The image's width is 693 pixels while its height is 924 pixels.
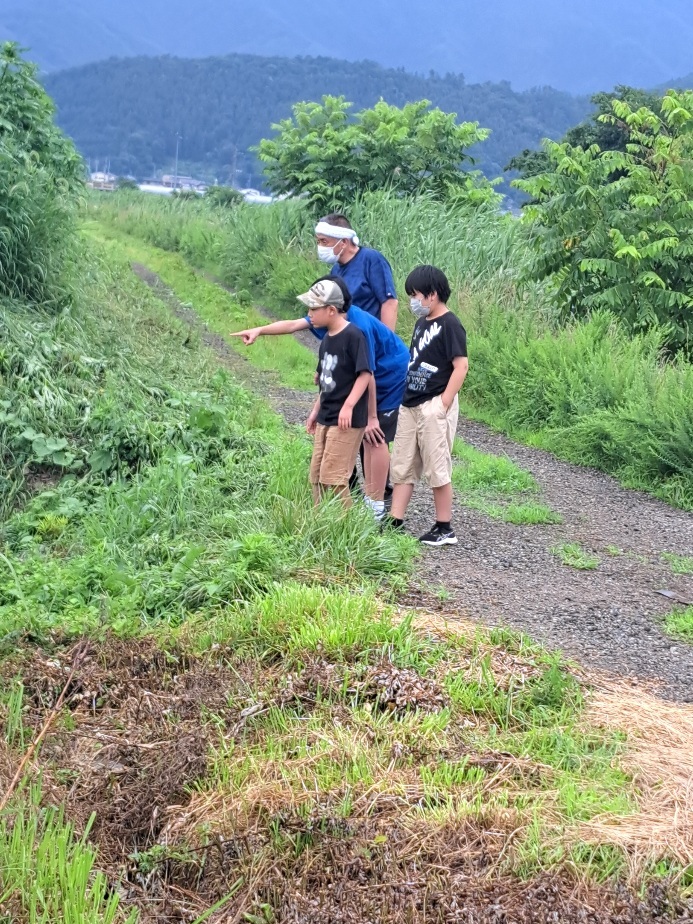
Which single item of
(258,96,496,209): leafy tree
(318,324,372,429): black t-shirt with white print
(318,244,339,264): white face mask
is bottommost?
(318,324,372,429): black t-shirt with white print

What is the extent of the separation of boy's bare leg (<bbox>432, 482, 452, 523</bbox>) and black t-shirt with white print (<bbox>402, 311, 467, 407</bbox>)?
0.52 meters

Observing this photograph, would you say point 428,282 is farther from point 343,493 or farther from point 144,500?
point 144,500

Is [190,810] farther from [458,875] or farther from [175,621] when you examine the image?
[175,621]

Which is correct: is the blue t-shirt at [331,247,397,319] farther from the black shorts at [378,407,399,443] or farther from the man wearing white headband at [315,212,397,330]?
the black shorts at [378,407,399,443]

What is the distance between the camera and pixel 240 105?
12362cm

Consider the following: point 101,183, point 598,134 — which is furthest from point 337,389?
point 101,183

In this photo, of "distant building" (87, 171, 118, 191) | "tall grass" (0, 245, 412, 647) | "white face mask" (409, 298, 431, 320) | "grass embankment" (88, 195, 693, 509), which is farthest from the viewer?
"distant building" (87, 171, 118, 191)

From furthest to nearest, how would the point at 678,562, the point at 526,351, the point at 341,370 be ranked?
the point at 526,351
the point at 678,562
the point at 341,370

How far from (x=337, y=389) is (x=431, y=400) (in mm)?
578

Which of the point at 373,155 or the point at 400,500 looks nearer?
the point at 400,500

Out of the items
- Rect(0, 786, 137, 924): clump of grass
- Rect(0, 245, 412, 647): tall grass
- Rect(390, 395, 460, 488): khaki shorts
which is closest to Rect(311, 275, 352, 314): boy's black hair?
Rect(390, 395, 460, 488): khaki shorts

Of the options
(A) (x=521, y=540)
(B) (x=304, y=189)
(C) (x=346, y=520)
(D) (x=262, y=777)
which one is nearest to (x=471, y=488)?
(A) (x=521, y=540)

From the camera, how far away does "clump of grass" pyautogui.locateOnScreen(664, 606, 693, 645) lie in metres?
5.11

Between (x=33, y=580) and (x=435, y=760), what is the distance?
103 inches
